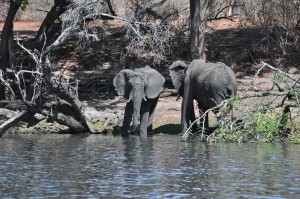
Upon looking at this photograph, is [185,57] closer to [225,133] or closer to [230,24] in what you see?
[230,24]

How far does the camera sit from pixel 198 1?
3112 centimetres

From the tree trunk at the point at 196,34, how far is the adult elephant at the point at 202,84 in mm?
4750

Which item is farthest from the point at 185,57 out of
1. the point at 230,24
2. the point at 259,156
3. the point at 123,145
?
the point at 259,156

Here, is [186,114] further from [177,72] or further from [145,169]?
[145,169]

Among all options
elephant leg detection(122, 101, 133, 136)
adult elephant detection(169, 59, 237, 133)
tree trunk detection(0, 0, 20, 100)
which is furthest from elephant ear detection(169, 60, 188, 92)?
tree trunk detection(0, 0, 20, 100)

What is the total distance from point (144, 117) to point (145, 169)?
25.6 feet

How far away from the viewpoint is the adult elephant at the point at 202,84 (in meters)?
24.3

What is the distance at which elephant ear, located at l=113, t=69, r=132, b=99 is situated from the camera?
84.6 ft

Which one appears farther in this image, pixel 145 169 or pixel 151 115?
pixel 151 115

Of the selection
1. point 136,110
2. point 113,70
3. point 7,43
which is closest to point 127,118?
point 136,110

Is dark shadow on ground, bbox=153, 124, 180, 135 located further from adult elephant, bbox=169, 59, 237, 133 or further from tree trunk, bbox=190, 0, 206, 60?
tree trunk, bbox=190, 0, 206, 60

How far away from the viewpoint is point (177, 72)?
26156 mm

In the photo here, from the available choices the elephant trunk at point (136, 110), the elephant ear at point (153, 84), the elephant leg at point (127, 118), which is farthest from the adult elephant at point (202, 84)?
the elephant leg at point (127, 118)

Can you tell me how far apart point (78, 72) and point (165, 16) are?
12.8 ft
